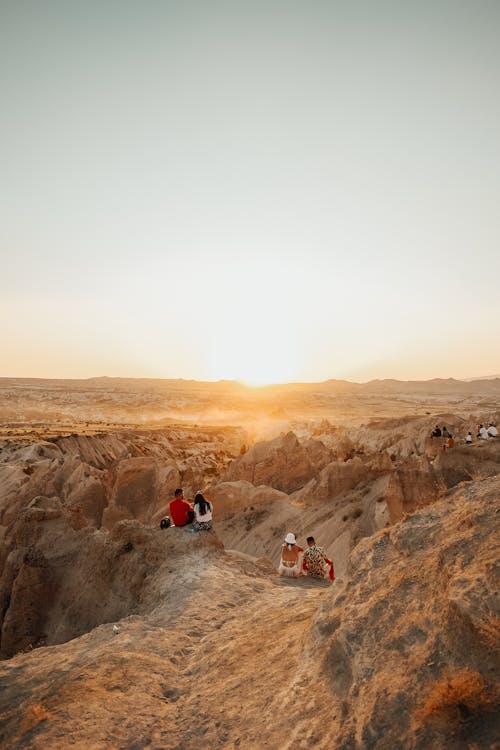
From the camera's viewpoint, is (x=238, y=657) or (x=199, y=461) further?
(x=199, y=461)

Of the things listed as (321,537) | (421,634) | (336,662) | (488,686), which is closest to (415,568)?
(421,634)

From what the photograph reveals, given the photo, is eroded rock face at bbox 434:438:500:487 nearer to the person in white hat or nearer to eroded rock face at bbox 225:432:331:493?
the person in white hat

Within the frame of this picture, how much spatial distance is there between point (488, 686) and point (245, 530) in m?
24.0

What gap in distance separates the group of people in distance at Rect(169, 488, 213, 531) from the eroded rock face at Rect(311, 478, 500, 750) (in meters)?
5.75

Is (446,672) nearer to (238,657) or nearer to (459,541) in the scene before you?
(459,541)

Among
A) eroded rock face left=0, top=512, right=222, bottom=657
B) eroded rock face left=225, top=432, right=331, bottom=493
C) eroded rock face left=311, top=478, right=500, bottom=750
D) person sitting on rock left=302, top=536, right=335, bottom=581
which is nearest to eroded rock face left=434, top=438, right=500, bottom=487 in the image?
person sitting on rock left=302, top=536, right=335, bottom=581

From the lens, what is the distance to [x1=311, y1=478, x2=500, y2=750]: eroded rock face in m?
3.78

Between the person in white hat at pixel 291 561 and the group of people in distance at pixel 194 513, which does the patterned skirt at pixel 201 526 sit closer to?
the group of people in distance at pixel 194 513

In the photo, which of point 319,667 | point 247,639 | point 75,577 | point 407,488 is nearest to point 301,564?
point 247,639

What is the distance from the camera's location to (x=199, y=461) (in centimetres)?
4938

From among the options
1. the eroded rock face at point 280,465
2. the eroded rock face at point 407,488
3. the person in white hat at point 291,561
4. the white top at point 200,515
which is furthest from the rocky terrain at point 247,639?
the eroded rock face at point 280,465

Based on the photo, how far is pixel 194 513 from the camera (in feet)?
39.0

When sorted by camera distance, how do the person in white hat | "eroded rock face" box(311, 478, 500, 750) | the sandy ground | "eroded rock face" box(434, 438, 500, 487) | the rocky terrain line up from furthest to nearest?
"eroded rock face" box(434, 438, 500, 487) → the person in white hat → the sandy ground → the rocky terrain → "eroded rock face" box(311, 478, 500, 750)

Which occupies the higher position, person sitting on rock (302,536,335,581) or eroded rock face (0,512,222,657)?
person sitting on rock (302,536,335,581)
